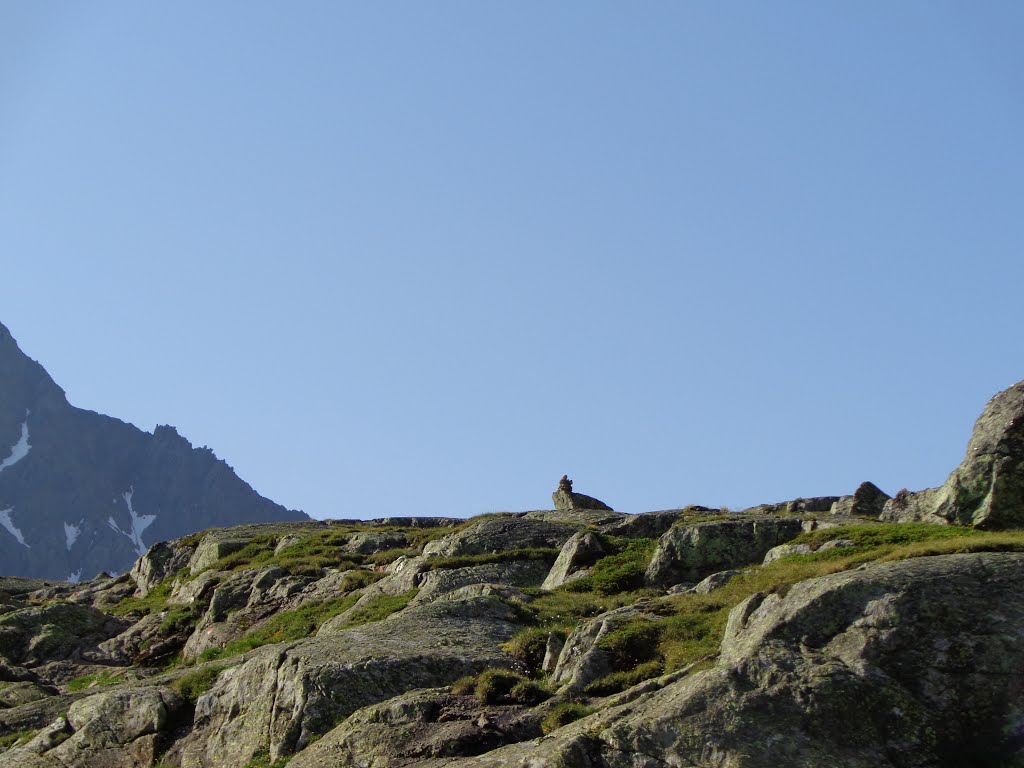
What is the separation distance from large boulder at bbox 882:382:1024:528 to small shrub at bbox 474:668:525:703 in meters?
14.0

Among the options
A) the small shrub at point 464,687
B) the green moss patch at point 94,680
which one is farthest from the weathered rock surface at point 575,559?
the green moss patch at point 94,680

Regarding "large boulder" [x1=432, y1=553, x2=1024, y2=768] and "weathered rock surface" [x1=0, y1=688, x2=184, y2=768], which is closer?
"large boulder" [x1=432, y1=553, x2=1024, y2=768]

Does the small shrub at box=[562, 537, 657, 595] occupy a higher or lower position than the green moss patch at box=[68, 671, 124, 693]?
higher

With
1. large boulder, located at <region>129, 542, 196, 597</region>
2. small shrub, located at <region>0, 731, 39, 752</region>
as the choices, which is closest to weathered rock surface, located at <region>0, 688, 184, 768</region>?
small shrub, located at <region>0, 731, 39, 752</region>

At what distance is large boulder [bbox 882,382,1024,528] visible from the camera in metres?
30.1

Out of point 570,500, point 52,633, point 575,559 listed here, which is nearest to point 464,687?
point 575,559

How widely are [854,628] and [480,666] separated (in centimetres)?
1205

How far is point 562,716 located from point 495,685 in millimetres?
2934

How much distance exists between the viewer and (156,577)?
74562 mm

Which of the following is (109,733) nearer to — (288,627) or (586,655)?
(288,627)

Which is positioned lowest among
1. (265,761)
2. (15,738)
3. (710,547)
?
(265,761)

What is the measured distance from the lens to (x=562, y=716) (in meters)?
23.7

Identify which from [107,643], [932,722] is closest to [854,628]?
[932,722]

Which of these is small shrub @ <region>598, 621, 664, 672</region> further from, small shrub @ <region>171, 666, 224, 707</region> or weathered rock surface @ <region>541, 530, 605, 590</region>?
weathered rock surface @ <region>541, 530, 605, 590</region>
